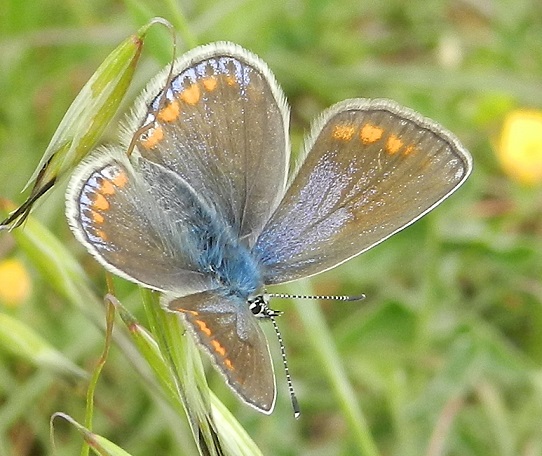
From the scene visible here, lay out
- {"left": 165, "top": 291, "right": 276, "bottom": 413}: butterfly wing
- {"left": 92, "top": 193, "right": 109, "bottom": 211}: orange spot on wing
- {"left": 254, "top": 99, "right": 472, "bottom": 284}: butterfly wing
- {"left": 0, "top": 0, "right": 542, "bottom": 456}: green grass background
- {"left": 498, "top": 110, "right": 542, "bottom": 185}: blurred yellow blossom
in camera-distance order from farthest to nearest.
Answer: {"left": 498, "top": 110, "right": 542, "bottom": 185}: blurred yellow blossom → {"left": 0, "top": 0, "right": 542, "bottom": 456}: green grass background → {"left": 254, "top": 99, "right": 472, "bottom": 284}: butterfly wing → {"left": 92, "top": 193, "right": 109, "bottom": 211}: orange spot on wing → {"left": 165, "top": 291, "right": 276, "bottom": 413}: butterfly wing

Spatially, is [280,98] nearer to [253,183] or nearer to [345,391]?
[253,183]

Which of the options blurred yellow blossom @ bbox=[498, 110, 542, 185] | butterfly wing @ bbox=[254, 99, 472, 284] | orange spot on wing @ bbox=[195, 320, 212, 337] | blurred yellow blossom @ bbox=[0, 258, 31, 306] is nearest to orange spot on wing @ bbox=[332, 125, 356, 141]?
butterfly wing @ bbox=[254, 99, 472, 284]

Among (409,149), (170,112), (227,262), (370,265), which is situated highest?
(170,112)

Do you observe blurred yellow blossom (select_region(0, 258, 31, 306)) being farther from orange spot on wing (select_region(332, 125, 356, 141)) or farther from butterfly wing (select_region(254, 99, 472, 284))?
orange spot on wing (select_region(332, 125, 356, 141))

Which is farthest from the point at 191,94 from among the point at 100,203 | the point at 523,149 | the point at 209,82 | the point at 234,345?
the point at 523,149

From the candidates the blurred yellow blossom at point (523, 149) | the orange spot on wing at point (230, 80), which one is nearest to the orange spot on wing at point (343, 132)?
the orange spot on wing at point (230, 80)

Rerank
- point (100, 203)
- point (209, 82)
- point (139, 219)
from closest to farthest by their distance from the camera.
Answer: point (100, 203) < point (139, 219) < point (209, 82)

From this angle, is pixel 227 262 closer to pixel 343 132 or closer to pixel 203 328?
→ pixel 343 132
